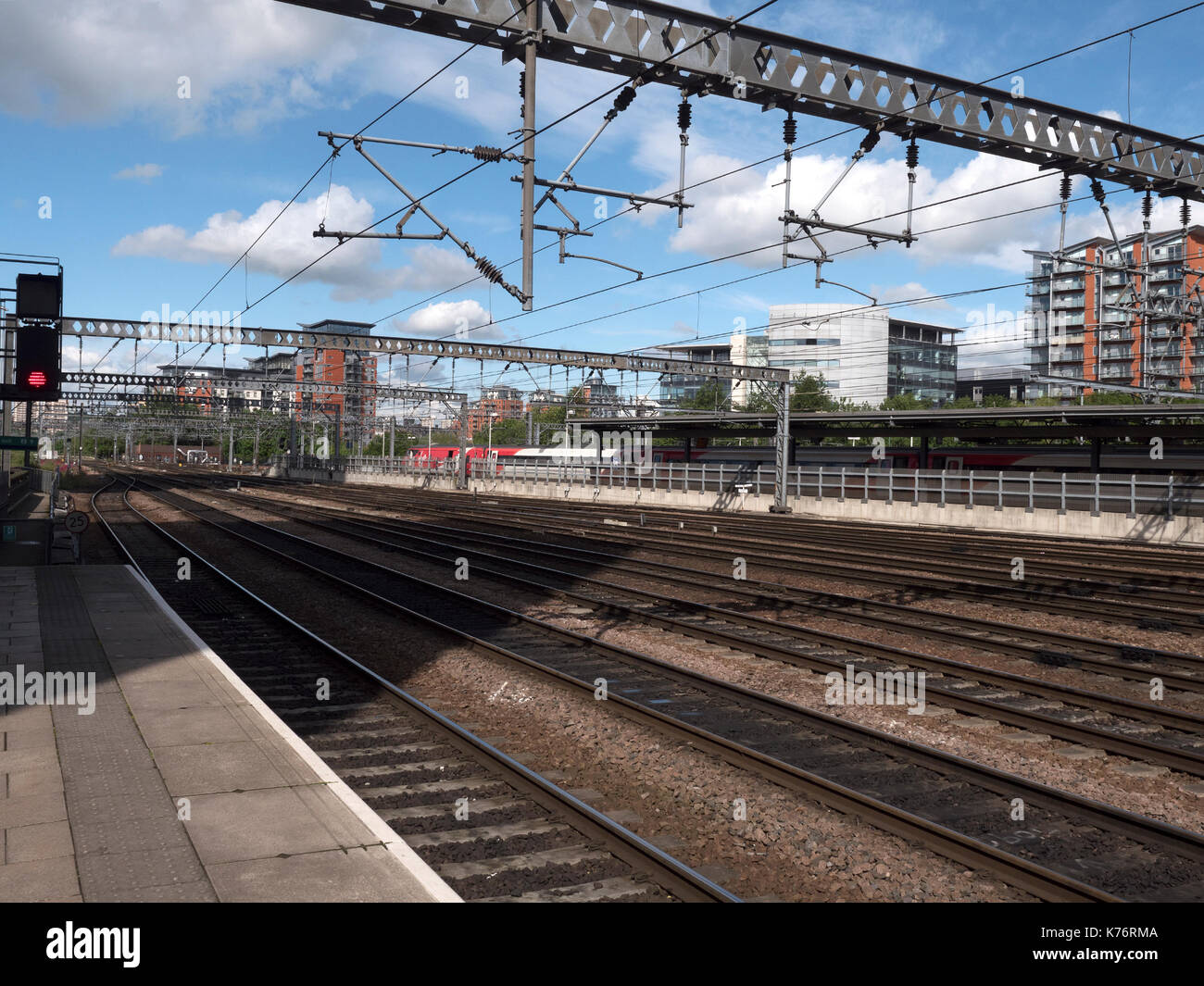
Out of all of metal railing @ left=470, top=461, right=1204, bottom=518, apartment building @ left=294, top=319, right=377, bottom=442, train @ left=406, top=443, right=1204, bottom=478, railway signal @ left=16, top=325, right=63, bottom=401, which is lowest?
metal railing @ left=470, top=461, right=1204, bottom=518

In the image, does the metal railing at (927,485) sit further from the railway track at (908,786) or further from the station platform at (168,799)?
the station platform at (168,799)

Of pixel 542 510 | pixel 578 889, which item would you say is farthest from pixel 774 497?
pixel 578 889

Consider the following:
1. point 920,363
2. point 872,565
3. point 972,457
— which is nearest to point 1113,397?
point 920,363

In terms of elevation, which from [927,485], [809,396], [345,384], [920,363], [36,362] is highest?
[920,363]

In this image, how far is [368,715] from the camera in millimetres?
9258

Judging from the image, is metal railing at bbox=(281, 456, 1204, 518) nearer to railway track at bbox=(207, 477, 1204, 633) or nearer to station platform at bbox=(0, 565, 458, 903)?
railway track at bbox=(207, 477, 1204, 633)

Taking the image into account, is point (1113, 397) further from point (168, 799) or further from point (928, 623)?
point (168, 799)

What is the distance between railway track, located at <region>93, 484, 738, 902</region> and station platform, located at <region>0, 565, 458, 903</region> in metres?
0.58

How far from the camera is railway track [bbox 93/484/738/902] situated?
18.4 ft

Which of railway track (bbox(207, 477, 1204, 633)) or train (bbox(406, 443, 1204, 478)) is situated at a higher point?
train (bbox(406, 443, 1204, 478))

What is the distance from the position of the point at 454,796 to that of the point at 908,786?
3.35m

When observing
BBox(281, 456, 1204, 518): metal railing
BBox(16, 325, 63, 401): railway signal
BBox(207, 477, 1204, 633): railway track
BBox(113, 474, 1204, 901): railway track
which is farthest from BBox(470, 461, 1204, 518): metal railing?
BBox(16, 325, 63, 401): railway signal

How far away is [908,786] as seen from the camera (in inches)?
287
